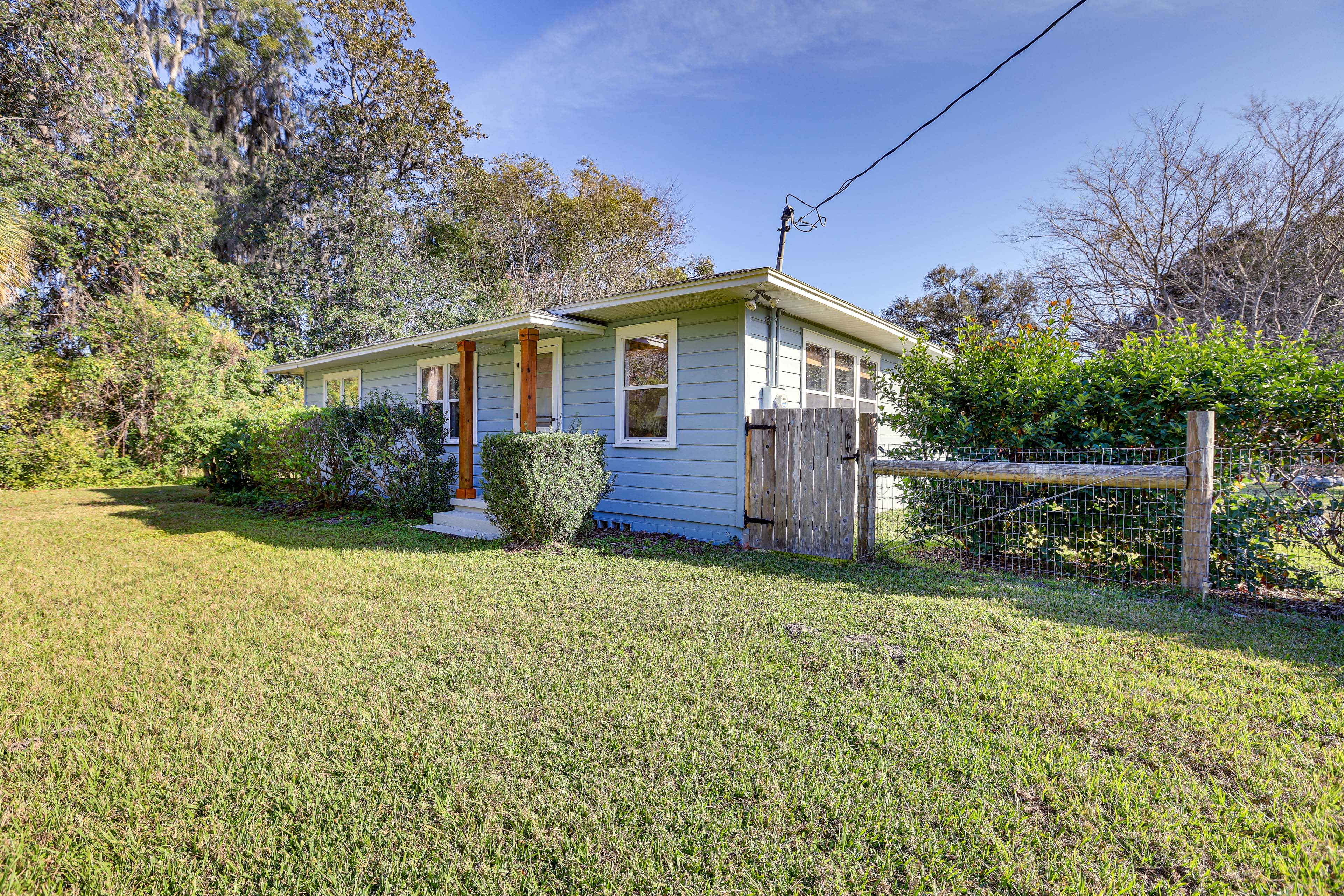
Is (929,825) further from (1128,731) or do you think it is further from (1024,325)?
(1024,325)

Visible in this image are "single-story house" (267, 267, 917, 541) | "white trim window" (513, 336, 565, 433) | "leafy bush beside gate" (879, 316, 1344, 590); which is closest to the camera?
"leafy bush beside gate" (879, 316, 1344, 590)

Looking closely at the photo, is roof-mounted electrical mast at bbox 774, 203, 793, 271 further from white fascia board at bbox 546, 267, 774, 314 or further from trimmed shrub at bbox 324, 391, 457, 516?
trimmed shrub at bbox 324, 391, 457, 516

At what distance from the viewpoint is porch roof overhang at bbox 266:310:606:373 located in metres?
6.57

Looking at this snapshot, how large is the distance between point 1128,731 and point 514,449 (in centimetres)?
490

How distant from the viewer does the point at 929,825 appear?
1.68m

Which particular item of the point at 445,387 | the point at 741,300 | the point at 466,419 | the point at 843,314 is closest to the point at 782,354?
the point at 843,314

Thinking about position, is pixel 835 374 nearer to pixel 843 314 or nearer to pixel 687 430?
pixel 843 314

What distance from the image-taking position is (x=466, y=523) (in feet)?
22.6

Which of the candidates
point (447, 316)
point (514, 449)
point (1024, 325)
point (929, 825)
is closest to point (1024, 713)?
point (929, 825)

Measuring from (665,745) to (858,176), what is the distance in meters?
7.43

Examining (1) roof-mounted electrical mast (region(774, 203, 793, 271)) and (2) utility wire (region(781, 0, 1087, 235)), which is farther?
(1) roof-mounted electrical mast (region(774, 203, 793, 271))

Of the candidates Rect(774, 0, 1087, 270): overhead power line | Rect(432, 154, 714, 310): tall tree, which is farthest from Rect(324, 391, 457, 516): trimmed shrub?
Rect(432, 154, 714, 310): tall tree

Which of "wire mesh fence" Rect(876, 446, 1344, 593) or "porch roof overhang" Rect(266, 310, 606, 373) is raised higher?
"porch roof overhang" Rect(266, 310, 606, 373)

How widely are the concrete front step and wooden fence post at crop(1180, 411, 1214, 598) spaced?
6.12m
